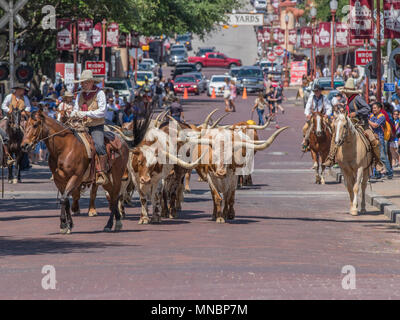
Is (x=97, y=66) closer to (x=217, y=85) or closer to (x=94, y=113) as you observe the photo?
(x=217, y=85)

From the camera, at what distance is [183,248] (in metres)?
14.8

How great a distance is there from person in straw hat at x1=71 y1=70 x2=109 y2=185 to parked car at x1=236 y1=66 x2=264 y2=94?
5504cm

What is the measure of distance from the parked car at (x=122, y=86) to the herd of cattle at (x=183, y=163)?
36.1 meters

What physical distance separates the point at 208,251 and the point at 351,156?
23.1 ft

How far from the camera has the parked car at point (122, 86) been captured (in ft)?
183

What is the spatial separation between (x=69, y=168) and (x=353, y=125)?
6606 mm

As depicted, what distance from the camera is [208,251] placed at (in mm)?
14477

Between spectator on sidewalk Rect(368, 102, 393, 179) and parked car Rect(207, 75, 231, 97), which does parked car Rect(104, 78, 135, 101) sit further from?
spectator on sidewalk Rect(368, 102, 393, 179)

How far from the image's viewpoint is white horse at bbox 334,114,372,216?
20578 millimetres

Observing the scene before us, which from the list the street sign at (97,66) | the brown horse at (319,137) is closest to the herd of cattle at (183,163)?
the brown horse at (319,137)

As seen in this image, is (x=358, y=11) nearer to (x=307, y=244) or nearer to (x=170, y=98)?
(x=170, y=98)

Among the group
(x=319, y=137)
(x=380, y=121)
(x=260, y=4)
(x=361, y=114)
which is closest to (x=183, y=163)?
(x=361, y=114)

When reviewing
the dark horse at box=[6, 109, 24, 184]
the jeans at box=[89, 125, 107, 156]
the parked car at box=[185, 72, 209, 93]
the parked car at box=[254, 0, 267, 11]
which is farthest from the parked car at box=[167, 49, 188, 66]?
the jeans at box=[89, 125, 107, 156]
